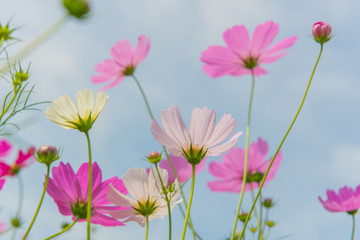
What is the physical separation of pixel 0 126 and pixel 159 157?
0.84 feet

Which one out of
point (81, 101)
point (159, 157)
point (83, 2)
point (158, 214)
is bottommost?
point (158, 214)

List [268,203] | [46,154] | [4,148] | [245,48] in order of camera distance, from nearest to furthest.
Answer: [46,154], [4,148], [245,48], [268,203]

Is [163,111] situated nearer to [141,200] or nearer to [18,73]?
[141,200]

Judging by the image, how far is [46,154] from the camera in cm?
65

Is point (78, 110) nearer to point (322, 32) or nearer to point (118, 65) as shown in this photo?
point (322, 32)

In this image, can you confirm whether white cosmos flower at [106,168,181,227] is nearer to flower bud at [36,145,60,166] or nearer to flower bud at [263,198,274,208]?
flower bud at [36,145,60,166]

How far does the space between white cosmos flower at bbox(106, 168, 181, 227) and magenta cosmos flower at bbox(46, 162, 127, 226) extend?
0.09ft

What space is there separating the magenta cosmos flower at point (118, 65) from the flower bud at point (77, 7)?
37.6 inches

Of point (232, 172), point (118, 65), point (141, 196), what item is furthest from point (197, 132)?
point (118, 65)

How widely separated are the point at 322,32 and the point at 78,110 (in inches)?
19.5

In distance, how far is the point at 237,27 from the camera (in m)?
1.17

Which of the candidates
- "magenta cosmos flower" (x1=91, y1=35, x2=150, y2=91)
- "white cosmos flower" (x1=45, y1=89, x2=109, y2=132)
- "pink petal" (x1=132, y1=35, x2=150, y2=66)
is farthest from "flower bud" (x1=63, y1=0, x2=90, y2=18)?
"magenta cosmos flower" (x1=91, y1=35, x2=150, y2=91)

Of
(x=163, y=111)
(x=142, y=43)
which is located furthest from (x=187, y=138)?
(x=142, y=43)

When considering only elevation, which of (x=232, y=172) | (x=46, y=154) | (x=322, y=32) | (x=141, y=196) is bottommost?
(x=232, y=172)
